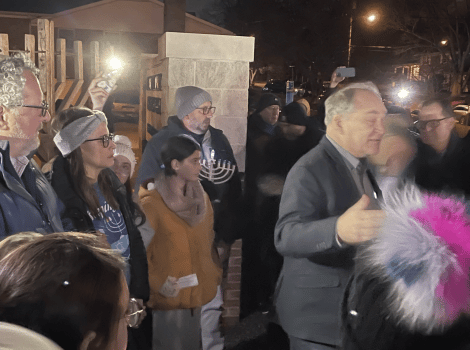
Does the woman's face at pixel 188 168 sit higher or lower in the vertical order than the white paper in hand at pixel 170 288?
higher

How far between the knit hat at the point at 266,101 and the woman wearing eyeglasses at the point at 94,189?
1.86 meters

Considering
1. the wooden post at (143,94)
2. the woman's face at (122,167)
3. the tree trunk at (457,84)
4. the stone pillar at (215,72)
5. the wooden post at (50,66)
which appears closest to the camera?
the woman's face at (122,167)

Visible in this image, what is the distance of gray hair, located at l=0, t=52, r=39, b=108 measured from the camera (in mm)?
2018

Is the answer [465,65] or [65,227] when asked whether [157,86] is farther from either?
[465,65]

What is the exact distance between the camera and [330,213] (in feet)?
7.32

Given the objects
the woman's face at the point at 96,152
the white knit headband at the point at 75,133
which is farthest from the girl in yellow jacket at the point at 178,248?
the white knit headband at the point at 75,133

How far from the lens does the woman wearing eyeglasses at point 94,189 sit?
7.36 ft

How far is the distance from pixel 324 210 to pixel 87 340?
1.57 metres

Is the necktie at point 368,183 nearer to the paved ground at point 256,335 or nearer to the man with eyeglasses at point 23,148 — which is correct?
the man with eyeglasses at point 23,148

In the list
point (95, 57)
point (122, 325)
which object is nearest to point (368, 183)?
point (122, 325)

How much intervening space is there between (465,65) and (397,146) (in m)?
24.0

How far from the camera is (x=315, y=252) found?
2.15 metres

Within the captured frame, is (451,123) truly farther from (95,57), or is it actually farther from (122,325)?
(122,325)

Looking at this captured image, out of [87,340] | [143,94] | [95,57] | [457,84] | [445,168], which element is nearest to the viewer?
[87,340]
